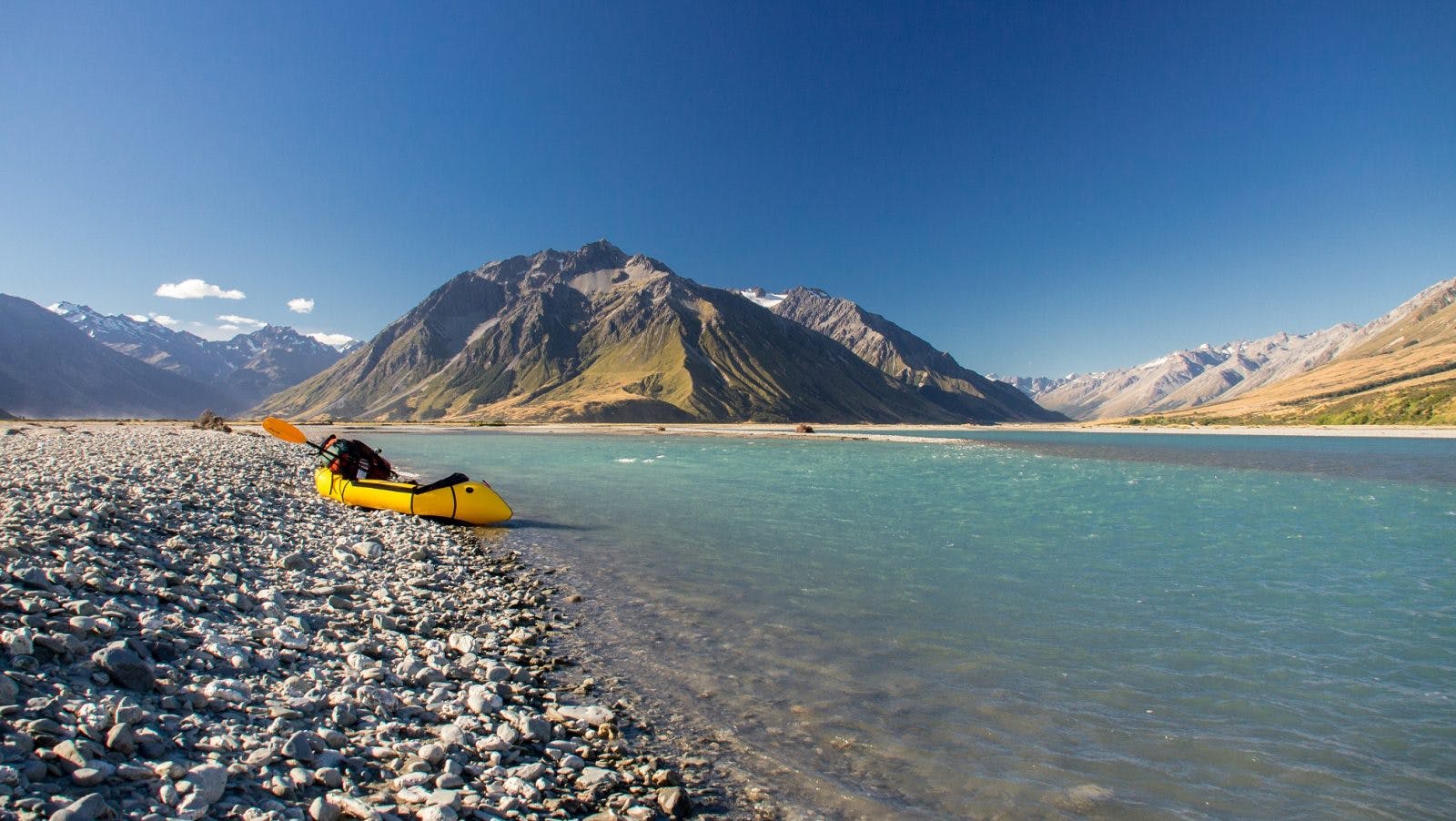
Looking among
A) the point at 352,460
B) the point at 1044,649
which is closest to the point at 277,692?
the point at 1044,649

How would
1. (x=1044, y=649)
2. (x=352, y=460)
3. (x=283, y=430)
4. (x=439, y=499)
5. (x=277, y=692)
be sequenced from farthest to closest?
(x=283, y=430) < (x=352, y=460) < (x=439, y=499) < (x=1044, y=649) < (x=277, y=692)

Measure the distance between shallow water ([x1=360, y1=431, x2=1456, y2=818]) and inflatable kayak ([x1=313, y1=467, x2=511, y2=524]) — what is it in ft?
7.59

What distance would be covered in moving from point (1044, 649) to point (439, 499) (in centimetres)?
2375

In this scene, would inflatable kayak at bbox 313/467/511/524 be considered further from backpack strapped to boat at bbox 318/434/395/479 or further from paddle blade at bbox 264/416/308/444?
paddle blade at bbox 264/416/308/444

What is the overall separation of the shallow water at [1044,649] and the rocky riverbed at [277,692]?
2256 mm

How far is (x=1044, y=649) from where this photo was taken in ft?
45.0

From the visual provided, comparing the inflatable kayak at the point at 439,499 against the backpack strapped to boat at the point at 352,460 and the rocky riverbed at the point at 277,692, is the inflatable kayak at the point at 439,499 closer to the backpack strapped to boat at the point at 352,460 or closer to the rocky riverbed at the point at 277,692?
the backpack strapped to boat at the point at 352,460

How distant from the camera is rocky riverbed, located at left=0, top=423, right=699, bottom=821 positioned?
6117 mm

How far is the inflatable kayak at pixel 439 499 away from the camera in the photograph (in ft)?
90.5

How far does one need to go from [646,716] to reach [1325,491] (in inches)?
2196

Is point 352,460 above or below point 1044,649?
above

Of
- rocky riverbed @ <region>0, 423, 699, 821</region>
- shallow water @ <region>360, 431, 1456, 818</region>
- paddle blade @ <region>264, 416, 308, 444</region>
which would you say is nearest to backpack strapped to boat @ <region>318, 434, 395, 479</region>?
shallow water @ <region>360, 431, 1456, 818</region>

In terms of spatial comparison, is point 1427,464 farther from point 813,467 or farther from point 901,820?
point 901,820

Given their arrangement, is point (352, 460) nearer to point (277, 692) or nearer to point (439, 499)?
point (439, 499)
